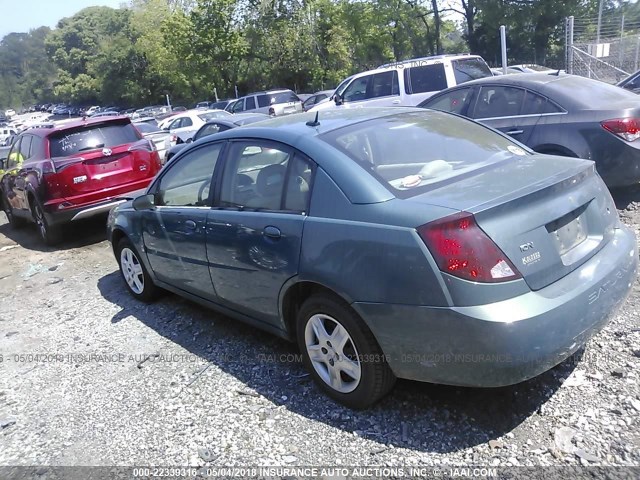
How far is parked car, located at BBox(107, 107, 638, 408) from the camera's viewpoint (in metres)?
2.58

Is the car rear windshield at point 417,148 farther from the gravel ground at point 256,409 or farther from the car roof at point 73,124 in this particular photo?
the car roof at point 73,124

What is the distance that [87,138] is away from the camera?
7992 mm

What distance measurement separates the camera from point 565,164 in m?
3.25

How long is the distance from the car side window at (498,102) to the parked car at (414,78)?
16.4 ft

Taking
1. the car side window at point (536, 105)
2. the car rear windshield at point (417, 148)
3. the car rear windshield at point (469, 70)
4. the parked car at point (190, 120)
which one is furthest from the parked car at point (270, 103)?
the car rear windshield at point (417, 148)

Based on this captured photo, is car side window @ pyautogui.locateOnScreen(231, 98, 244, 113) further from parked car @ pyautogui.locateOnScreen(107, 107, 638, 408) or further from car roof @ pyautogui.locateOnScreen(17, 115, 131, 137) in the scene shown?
parked car @ pyautogui.locateOnScreen(107, 107, 638, 408)

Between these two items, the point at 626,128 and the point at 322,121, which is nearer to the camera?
the point at 322,121

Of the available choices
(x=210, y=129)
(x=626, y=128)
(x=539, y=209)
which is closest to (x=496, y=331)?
(x=539, y=209)

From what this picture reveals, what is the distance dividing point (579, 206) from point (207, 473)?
7.95 feet

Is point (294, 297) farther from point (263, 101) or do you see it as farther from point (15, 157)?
point (263, 101)

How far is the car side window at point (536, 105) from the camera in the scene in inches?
243

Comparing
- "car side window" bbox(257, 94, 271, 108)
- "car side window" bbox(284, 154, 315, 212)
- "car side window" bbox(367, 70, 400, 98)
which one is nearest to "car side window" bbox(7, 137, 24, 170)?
"car side window" bbox(284, 154, 315, 212)

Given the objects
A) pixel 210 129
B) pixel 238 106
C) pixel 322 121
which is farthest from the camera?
pixel 238 106

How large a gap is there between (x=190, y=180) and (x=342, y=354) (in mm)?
2049
